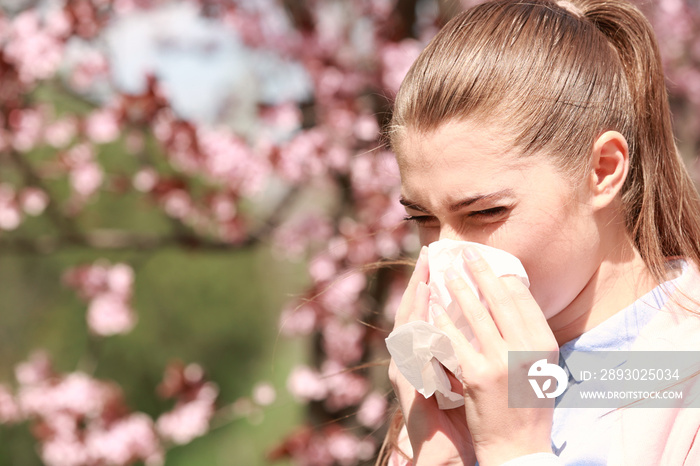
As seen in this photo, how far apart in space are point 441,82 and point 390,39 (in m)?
2.19

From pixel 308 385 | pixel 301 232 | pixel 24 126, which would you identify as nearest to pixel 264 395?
pixel 308 385

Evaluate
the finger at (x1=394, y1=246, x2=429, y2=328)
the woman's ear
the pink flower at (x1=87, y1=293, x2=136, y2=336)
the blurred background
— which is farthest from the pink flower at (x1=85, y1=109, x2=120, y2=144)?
the woman's ear

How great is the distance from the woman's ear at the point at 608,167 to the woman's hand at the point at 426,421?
0.37 meters

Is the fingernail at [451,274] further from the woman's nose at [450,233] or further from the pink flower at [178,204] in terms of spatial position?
the pink flower at [178,204]

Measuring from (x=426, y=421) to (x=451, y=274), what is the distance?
1.11 ft

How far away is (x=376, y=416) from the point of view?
3.32 meters

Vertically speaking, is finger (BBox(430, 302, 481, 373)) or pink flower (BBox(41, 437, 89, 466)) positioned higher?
finger (BBox(430, 302, 481, 373))

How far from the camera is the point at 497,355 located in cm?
110

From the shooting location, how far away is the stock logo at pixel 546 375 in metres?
1.11

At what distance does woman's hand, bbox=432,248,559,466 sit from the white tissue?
24 millimetres

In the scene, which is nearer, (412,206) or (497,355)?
(497,355)

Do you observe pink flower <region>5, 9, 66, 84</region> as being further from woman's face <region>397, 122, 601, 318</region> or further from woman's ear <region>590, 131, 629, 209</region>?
woman's ear <region>590, 131, 629, 209</region>

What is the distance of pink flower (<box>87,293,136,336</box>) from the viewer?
393 cm

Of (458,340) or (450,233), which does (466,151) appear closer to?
(450,233)
